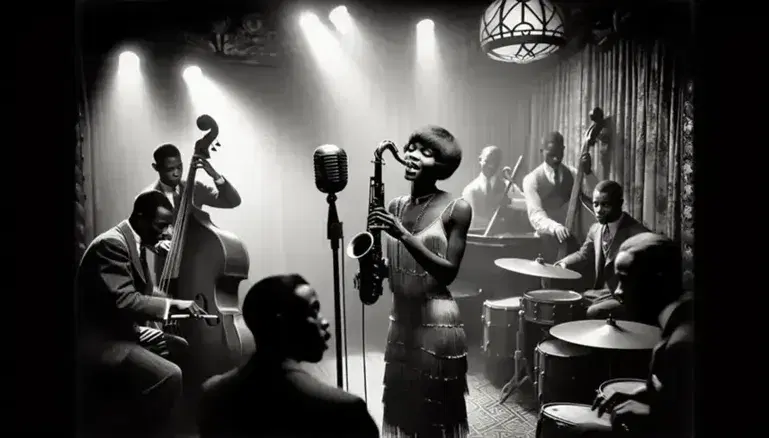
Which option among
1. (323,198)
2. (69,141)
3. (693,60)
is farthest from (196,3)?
(693,60)

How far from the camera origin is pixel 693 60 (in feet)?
10.4

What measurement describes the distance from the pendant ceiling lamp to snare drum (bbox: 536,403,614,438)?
6.17ft

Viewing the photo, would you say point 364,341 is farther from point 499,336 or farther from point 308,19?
point 308,19

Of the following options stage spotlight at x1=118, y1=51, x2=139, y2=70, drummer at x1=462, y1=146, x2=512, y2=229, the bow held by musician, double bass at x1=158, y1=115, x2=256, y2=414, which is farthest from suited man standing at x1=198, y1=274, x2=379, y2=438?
stage spotlight at x1=118, y1=51, x2=139, y2=70

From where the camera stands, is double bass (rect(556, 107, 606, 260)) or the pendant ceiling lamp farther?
double bass (rect(556, 107, 606, 260))

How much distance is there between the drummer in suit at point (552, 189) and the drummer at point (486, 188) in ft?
0.58

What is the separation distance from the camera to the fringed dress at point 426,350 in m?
2.96

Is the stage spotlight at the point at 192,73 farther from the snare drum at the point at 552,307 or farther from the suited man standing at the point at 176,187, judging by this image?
the snare drum at the point at 552,307

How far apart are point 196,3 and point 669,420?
3436 millimetres

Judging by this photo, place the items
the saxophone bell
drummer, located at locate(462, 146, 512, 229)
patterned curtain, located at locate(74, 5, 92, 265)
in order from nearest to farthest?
the saxophone bell, patterned curtain, located at locate(74, 5, 92, 265), drummer, located at locate(462, 146, 512, 229)

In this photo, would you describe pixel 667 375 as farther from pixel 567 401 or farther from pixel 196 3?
pixel 196 3

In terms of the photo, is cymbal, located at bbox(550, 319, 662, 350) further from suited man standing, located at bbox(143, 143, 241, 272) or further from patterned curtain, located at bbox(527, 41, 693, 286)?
suited man standing, located at bbox(143, 143, 241, 272)

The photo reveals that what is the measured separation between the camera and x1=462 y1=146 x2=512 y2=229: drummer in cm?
323

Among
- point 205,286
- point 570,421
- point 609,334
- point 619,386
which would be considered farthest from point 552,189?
point 205,286
